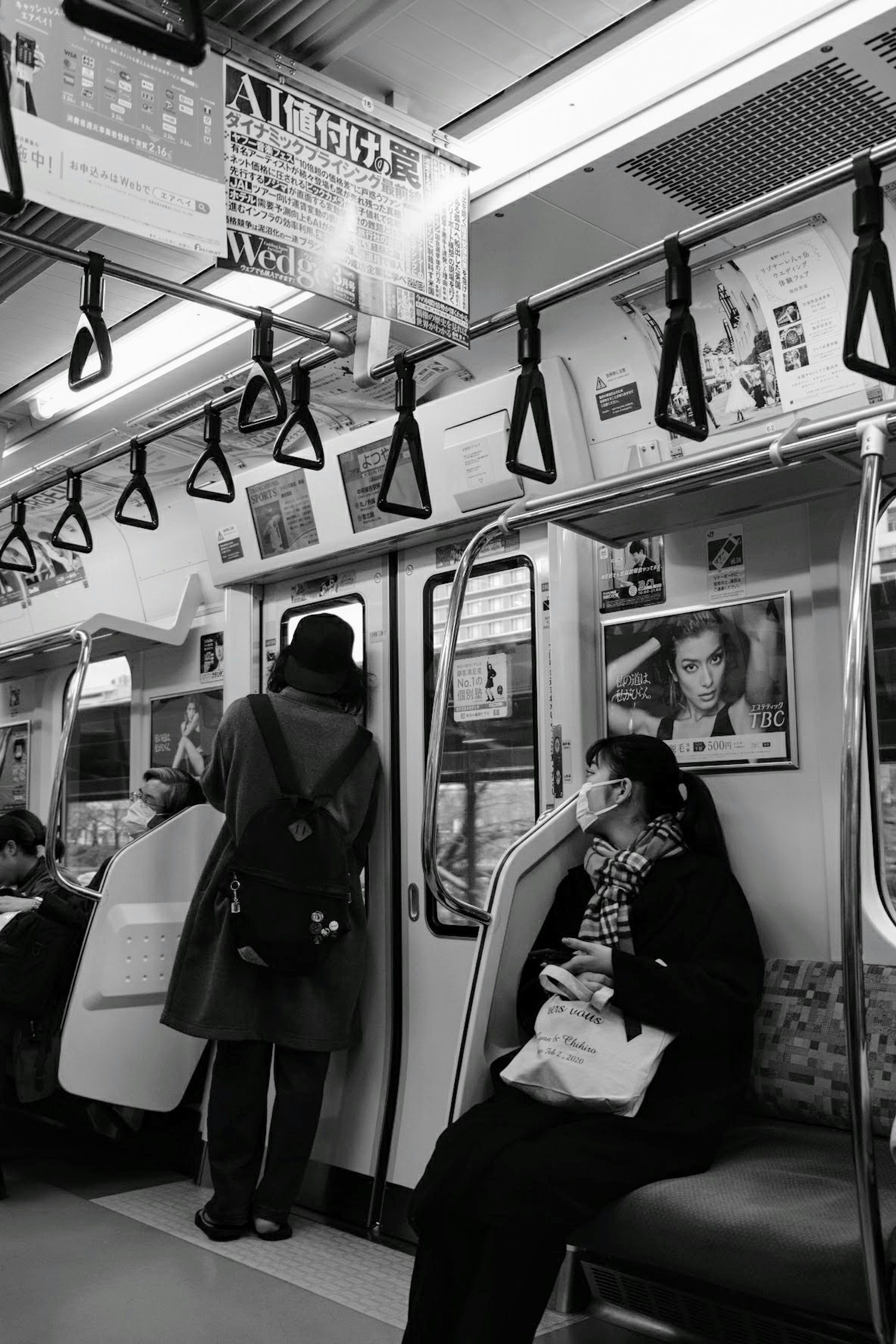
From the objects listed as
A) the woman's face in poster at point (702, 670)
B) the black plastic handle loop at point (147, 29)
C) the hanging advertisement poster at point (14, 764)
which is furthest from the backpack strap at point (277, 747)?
the hanging advertisement poster at point (14, 764)

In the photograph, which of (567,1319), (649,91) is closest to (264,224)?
(649,91)

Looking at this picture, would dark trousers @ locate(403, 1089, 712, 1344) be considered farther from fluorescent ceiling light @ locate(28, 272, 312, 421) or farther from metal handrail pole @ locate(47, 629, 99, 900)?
fluorescent ceiling light @ locate(28, 272, 312, 421)

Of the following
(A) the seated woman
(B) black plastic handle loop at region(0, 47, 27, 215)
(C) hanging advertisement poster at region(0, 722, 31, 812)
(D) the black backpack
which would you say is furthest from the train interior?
(C) hanging advertisement poster at region(0, 722, 31, 812)

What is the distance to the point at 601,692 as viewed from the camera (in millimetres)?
3701

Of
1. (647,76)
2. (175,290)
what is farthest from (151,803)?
(647,76)

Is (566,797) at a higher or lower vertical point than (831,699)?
lower

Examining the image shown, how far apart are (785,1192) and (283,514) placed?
302 centimetres

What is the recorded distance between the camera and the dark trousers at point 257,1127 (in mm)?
3955

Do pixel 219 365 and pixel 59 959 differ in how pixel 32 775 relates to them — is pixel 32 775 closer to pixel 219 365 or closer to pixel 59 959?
pixel 59 959

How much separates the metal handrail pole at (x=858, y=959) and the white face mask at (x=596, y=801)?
991mm

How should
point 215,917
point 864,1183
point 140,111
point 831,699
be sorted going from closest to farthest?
1. point 864,1183
2. point 140,111
3. point 831,699
4. point 215,917

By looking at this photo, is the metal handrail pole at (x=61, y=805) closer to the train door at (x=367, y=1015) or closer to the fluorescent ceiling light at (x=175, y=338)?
the train door at (x=367, y=1015)

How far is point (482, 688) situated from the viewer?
4172 millimetres

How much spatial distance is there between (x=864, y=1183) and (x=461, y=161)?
8.29 ft
